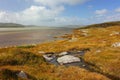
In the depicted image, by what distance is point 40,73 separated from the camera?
2502 cm

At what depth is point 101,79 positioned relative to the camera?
25531 mm

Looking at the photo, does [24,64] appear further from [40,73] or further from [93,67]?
[93,67]

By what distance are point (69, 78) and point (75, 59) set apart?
51.7ft

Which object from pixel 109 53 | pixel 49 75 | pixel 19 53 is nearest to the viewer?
pixel 49 75

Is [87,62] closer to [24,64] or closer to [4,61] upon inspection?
[24,64]

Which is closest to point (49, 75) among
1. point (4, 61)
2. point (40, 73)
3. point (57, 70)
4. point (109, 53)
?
point (40, 73)

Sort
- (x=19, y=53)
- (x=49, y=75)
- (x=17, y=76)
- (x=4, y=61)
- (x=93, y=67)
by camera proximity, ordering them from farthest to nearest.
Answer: (x=93, y=67) → (x=19, y=53) → (x=4, y=61) → (x=49, y=75) → (x=17, y=76)

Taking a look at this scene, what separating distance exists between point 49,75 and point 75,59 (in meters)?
16.7

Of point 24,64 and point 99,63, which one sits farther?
point 99,63

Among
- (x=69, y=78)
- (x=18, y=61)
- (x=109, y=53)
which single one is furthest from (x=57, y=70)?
(x=109, y=53)

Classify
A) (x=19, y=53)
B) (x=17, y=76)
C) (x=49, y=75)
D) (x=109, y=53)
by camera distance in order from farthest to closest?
(x=109, y=53)
(x=19, y=53)
(x=49, y=75)
(x=17, y=76)

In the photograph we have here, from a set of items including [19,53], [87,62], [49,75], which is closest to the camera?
[49,75]

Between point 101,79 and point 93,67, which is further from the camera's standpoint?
point 93,67

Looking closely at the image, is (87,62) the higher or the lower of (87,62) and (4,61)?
the lower
